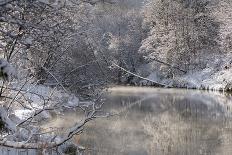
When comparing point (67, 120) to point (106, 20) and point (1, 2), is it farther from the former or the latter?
point (106, 20)

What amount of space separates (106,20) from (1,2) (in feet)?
180

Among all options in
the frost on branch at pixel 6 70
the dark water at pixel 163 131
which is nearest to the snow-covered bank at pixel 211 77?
the dark water at pixel 163 131

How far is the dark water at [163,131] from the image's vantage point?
487 inches

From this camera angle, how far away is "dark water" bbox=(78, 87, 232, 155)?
487 inches

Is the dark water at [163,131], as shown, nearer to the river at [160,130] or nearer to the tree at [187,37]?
the river at [160,130]

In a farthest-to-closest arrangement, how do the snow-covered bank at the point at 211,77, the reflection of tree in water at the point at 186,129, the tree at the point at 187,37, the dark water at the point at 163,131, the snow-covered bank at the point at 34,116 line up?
the tree at the point at 187,37 < the snow-covered bank at the point at 211,77 < the reflection of tree in water at the point at 186,129 < the dark water at the point at 163,131 < the snow-covered bank at the point at 34,116

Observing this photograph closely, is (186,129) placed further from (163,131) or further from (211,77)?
(211,77)

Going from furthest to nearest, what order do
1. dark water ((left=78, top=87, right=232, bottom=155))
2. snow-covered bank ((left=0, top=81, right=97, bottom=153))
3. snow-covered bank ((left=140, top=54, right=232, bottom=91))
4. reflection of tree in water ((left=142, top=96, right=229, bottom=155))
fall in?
snow-covered bank ((left=140, top=54, right=232, bottom=91)) → reflection of tree in water ((left=142, top=96, right=229, bottom=155)) → dark water ((left=78, top=87, right=232, bottom=155)) → snow-covered bank ((left=0, top=81, right=97, bottom=153))

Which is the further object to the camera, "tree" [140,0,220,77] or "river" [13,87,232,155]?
"tree" [140,0,220,77]

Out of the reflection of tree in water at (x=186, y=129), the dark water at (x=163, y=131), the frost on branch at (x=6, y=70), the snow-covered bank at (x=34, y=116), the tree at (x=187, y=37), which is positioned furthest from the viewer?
the tree at (x=187, y=37)

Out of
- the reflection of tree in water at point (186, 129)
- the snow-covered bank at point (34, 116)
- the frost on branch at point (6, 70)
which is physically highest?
the frost on branch at point (6, 70)

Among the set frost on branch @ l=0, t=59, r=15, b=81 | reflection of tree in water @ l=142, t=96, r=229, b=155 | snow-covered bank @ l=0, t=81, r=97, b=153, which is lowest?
reflection of tree in water @ l=142, t=96, r=229, b=155

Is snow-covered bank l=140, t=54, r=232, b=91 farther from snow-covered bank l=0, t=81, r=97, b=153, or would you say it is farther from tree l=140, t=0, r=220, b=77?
snow-covered bank l=0, t=81, r=97, b=153

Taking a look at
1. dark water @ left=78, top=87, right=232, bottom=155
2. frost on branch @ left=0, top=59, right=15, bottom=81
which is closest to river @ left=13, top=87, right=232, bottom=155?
dark water @ left=78, top=87, right=232, bottom=155
